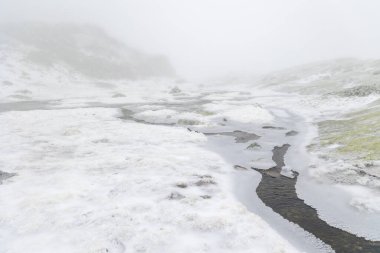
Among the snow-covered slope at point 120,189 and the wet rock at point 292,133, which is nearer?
the snow-covered slope at point 120,189

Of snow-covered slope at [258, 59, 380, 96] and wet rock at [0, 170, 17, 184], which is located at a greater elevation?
snow-covered slope at [258, 59, 380, 96]

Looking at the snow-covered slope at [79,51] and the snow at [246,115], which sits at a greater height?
the snow-covered slope at [79,51]

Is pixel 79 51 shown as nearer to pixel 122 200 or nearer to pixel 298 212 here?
pixel 122 200

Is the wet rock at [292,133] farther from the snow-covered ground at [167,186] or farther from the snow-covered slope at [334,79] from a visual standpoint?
the snow-covered slope at [334,79]

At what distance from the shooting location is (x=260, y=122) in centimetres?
3503

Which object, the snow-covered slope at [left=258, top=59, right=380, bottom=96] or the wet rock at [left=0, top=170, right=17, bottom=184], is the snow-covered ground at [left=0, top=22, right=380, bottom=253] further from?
the snow-covered slope at [left=258, top=59, right=380, bottom=96]

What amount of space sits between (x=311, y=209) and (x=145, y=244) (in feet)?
23.8

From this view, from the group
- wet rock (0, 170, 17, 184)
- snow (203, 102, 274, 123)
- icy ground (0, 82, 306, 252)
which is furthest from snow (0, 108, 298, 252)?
snow (203, 102, 274, 123)

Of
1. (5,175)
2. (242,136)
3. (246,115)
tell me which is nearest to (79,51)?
(246,115)

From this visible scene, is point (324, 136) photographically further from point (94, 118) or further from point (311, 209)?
point (94, 118)

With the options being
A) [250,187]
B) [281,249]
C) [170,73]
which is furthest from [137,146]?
[170,73]

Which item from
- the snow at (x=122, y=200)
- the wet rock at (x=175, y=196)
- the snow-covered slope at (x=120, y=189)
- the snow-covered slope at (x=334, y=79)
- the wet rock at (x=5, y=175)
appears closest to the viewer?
the snow at (x=122, y=200)

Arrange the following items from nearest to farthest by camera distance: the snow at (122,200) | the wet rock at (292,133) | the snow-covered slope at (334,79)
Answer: the snow at (122,200) → the wet rock at (292,133) → the snow-covered slope at (334,79)

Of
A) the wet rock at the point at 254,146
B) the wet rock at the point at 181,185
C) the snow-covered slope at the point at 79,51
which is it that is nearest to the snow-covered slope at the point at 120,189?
the wet rock at the point at 181,185
